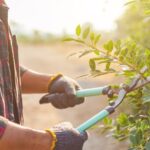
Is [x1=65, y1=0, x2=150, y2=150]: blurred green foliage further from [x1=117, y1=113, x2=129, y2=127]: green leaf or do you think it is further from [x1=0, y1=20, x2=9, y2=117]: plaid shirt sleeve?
[x1=0, y1=20, x2=9, y2=117]: plaid shirt sleeve

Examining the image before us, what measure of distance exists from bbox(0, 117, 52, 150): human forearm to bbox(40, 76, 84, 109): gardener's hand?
70 cm

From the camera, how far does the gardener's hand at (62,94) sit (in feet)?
12.3

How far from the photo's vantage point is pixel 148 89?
3445mm

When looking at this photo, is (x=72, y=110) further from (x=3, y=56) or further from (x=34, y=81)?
(x=3, y=56)

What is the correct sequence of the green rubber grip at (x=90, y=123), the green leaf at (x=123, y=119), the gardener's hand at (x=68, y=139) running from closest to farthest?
the gardener's hand at (x=68, y=139), the green rubber grip at (x=90, y=123), the green leaf at (x=123, y=119)

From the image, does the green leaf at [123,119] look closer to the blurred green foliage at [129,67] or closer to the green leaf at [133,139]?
the blurred green foliage at [129,67]

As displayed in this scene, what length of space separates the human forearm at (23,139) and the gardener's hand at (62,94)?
70 cm

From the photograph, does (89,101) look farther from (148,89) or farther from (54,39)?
(54,39)

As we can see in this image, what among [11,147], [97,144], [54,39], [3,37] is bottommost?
[54,39]

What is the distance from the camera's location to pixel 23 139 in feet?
9.81

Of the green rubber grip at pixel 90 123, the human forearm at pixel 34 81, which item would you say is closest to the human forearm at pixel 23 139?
the green rubber grip at pixel 90 123

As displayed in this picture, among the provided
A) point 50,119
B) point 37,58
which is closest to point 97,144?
point 50,119

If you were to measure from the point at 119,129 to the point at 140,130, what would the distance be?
360 millimetres

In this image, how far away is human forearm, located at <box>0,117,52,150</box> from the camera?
9.75ft
